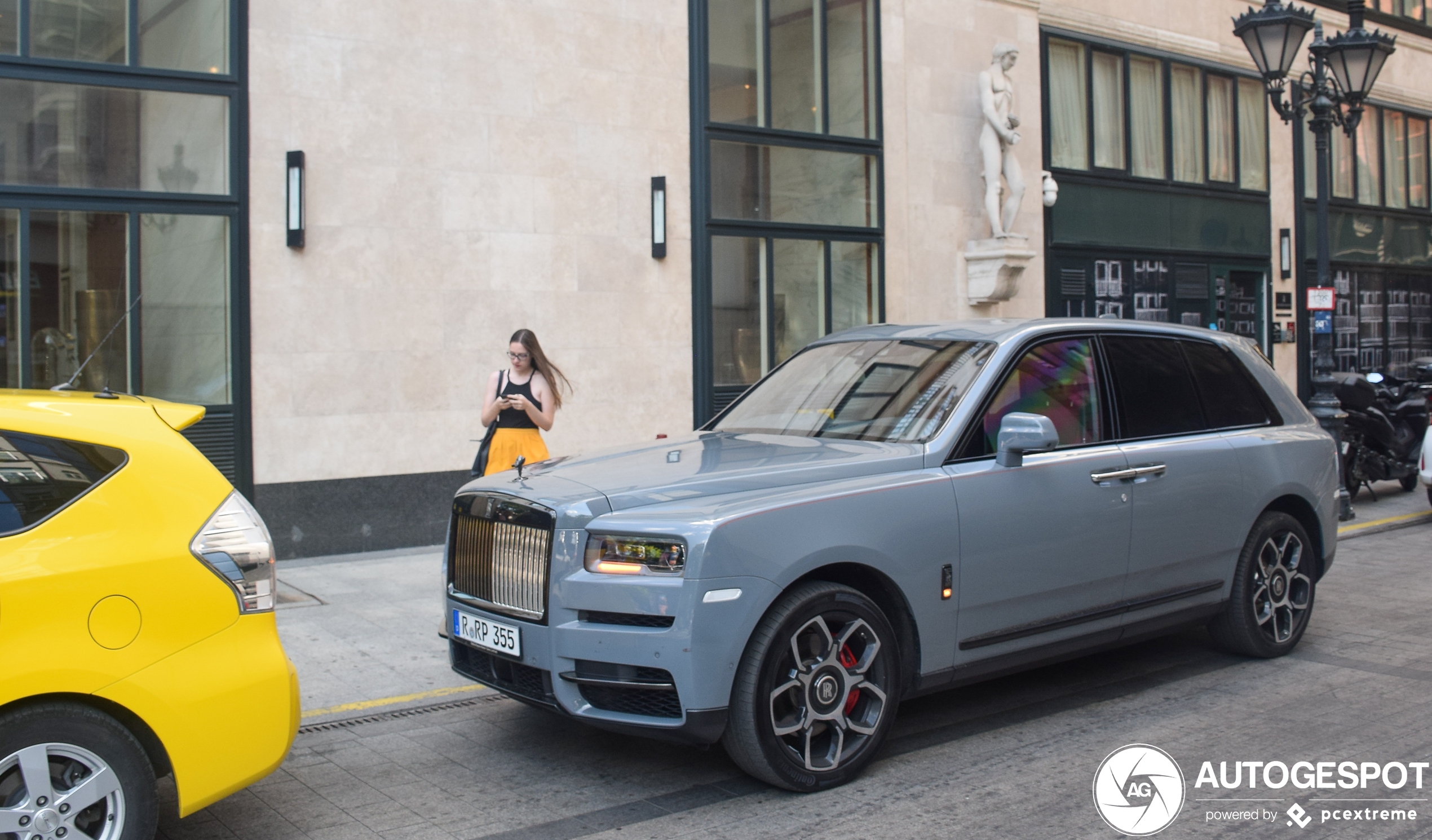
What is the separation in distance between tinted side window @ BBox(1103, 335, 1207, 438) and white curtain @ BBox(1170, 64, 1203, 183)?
520 inches

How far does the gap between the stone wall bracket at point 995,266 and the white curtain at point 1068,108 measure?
7.08 ft

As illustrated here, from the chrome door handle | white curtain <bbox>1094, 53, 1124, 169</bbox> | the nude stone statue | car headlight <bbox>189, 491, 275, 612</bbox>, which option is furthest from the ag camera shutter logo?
white curtain <bbox>1094, 53, 1124, 169</bbox>

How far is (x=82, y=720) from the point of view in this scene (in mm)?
3605

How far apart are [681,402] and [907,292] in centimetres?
361

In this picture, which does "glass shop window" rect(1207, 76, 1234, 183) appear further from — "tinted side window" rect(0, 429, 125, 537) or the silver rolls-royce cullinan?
"tinted side window" rect(0, 429, 125, 537)

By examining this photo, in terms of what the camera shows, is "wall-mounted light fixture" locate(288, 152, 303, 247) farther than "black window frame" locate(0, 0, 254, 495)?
Yes

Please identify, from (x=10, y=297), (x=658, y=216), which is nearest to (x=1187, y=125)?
(x=658, y=216)

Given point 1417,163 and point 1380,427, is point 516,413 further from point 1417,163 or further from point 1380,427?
point 1417,163

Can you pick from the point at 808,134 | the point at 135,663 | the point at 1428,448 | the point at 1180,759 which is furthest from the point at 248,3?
the point at 1428,448

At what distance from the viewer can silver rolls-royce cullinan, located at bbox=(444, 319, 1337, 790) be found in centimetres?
451

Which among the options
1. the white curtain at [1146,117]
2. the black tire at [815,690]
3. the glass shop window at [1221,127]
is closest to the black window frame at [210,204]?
the black tire at [815,690]

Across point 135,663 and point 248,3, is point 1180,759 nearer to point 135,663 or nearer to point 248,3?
point 135,663

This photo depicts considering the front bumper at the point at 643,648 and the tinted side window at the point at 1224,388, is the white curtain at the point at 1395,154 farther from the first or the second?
the front bumper at the point at 643,648

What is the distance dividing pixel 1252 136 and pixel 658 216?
12.0 m
